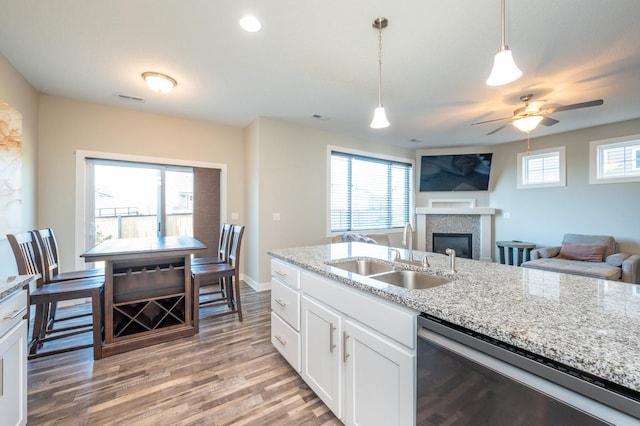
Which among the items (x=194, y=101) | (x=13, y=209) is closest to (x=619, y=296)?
(x=194, y=101)

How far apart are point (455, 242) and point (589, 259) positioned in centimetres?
226

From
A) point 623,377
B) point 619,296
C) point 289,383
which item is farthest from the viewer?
point 289,383

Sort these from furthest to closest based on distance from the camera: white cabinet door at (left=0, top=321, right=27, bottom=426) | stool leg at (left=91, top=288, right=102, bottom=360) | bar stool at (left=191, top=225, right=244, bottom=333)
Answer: bar stool at (left=191, top=225, right=244, bottom=333) < stool leg at (left=91, top=288, right=102, bottom=360) < white cabinet door at (left=0, top=321, right=27, bottom=426)

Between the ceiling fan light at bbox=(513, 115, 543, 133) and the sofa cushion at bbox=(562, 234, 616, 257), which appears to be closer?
the ceiling fan light at bbox=(513, 115, 543, 133)

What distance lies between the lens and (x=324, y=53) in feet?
8.18

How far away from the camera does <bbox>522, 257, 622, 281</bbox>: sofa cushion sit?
3553 millimetres

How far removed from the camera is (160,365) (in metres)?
2.15

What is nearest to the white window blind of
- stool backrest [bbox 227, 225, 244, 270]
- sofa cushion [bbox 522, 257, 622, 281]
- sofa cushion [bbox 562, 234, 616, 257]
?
sofa cushion [bbox 562, 234, 616, 257]

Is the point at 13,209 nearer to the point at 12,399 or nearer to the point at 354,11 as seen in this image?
the point at 12,399

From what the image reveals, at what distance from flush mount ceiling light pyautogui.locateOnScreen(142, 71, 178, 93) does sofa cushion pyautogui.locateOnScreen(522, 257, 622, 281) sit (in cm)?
556

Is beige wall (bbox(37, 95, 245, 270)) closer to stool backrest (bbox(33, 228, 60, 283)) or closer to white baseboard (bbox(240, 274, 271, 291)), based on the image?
stool backrest (bbox(33, 228, 60, 283))

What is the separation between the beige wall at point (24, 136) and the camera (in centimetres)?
254

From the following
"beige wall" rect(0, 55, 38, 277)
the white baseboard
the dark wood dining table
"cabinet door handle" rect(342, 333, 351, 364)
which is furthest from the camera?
the white baseboard

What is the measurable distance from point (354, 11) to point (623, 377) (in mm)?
2338
